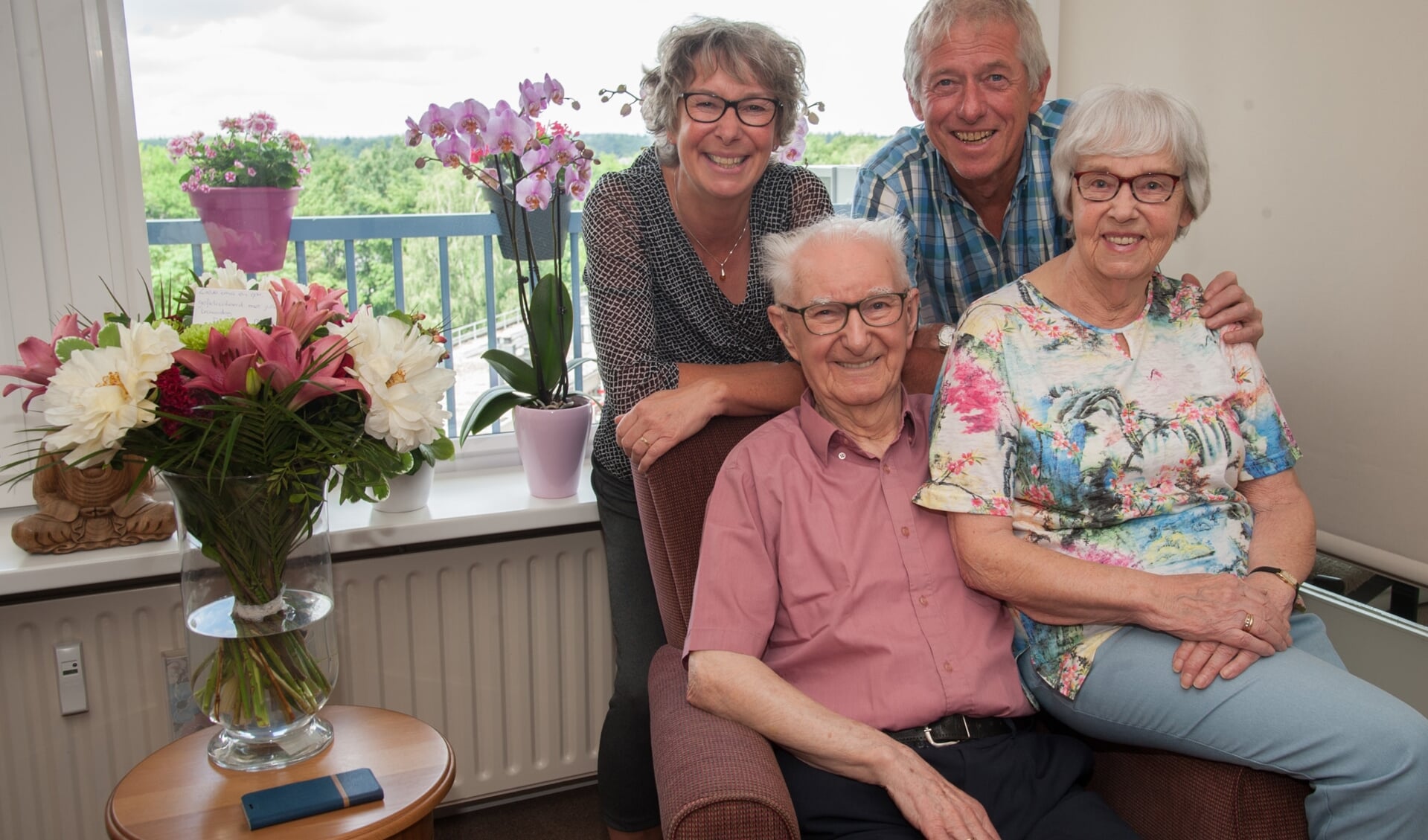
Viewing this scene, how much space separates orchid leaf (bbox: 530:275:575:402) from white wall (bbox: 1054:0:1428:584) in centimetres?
148

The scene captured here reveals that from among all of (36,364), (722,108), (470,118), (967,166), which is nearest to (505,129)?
(470,118)

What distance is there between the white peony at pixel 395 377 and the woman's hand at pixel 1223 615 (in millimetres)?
1037

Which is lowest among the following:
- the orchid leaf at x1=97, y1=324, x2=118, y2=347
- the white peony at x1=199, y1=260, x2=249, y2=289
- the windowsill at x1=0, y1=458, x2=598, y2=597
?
the windowsill at x1=0, y1=458, x2=598, y2=597

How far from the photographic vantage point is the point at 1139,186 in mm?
1619

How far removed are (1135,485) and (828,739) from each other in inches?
23.8

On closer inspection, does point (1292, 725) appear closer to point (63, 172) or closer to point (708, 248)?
point (708, 248)

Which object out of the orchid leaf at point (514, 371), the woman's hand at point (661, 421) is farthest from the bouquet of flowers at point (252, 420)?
the orchid leaf at point (514, 371)

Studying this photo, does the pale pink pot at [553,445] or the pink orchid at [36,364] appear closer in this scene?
the pink orchid at [36,364]

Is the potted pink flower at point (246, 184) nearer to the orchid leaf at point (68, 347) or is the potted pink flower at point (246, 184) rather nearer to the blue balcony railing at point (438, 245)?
the blue balcony railing at point (438, 245)

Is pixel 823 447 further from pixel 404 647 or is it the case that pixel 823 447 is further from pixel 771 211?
pixel 404 647

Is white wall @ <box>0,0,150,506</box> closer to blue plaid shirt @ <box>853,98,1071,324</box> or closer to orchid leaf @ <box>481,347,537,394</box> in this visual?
orchid leaf @ <box>481,347,537,394</box>

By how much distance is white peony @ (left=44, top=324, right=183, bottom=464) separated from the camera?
1300mm

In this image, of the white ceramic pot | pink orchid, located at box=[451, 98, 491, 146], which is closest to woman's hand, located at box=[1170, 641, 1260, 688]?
the white ceramic pot

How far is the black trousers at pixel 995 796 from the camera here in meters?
1.44
